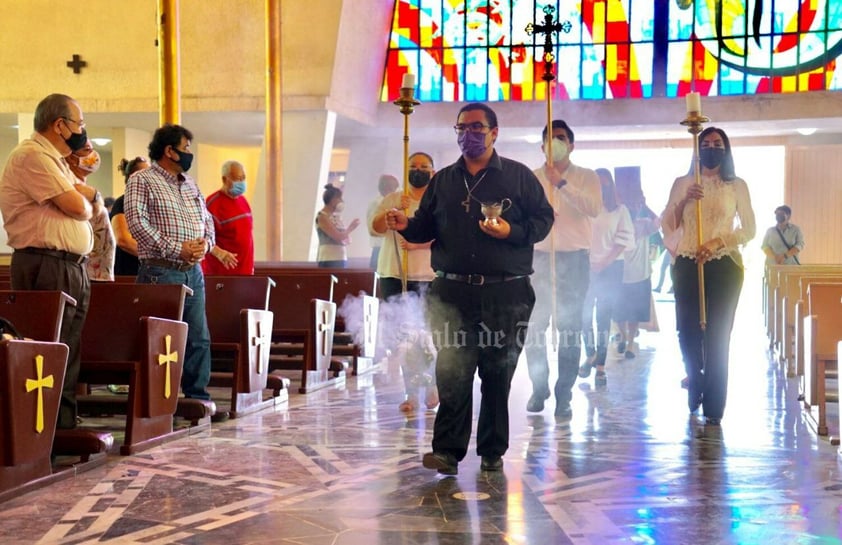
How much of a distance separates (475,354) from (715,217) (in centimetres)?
237

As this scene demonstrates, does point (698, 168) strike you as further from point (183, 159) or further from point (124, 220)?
point (124, 220)

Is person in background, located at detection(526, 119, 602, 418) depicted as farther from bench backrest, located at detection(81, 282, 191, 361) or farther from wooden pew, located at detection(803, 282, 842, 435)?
bench backrest, located at detection(81, 282, 191, 361)

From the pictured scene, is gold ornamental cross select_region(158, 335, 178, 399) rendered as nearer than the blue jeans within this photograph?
Yes

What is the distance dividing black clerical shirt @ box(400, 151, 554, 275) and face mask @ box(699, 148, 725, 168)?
1981 millimetres

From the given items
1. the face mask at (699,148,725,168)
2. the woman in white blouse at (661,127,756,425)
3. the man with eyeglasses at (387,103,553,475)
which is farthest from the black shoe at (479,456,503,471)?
the face mask at (699,148,725,168)

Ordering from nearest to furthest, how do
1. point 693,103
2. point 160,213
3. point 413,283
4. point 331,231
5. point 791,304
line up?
point 160,213
point 693,103
point 413,283
point 791,304
point 331,231

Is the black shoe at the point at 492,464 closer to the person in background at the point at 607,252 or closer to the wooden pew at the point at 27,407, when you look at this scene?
the wooden pew at the point at 27,407

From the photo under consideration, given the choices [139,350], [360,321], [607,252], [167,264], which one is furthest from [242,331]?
[607,252]

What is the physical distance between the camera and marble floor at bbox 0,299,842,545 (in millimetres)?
3857

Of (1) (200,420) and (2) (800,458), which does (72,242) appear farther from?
(2) (800,458)

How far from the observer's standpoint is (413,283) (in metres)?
7.15

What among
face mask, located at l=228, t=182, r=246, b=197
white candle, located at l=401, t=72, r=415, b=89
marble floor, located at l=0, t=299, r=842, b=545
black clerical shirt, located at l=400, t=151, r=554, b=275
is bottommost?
marble floor, located at l=0, t=299, r=842, b=545

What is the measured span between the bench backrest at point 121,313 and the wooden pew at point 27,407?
3.31 feet

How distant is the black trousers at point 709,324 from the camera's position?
6.45 m
